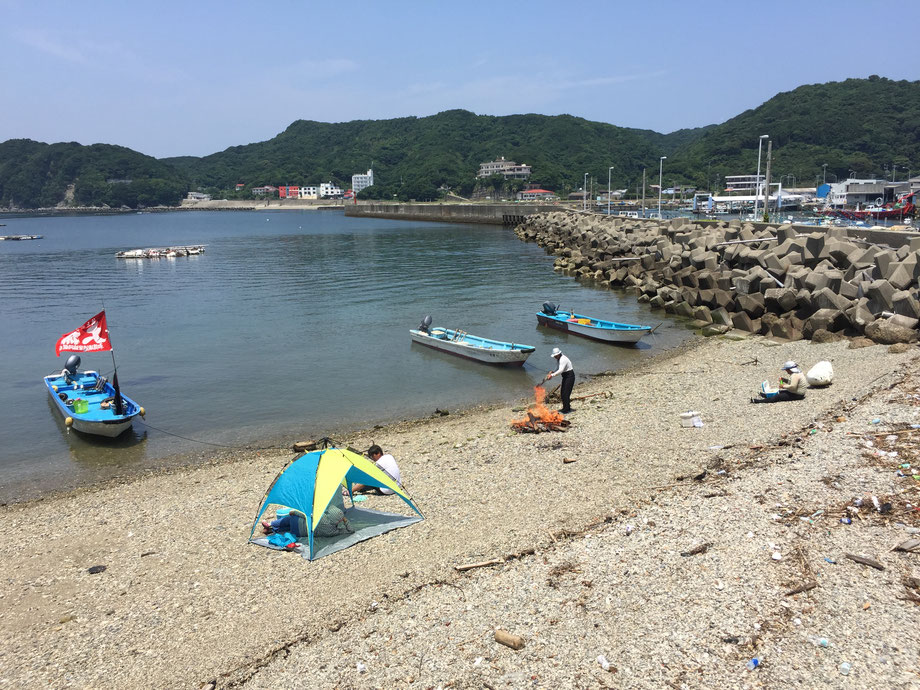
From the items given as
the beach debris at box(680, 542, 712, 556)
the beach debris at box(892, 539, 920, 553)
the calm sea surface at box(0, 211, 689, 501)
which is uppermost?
the beach debris at box(892, 539, 920, 553)

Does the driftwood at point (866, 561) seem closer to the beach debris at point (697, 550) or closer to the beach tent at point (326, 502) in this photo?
the beach debris at point (697, 550)

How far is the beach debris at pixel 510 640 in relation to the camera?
639 centimetres

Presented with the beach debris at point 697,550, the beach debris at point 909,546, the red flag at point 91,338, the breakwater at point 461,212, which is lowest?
the beach debris at point 697,550

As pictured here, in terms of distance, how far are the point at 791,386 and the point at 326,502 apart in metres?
10.5

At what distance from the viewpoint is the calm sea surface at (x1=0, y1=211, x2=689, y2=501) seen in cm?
1680

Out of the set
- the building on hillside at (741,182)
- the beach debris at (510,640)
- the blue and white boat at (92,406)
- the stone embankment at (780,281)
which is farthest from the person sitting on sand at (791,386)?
the building on hillside at (741,182)

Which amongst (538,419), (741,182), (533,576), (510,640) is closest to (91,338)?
(538,419)

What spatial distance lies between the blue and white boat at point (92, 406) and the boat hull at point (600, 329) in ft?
53.6

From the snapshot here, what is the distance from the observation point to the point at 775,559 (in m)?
7.29

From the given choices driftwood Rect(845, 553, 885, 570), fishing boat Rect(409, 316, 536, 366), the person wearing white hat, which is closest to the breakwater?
fishing boat Rect(409, 316, 536, 366)

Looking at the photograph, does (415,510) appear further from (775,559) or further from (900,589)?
(900,589)

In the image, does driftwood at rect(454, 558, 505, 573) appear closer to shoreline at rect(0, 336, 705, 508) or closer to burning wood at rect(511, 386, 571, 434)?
burning wood at rect(511, 386, 571, 434)

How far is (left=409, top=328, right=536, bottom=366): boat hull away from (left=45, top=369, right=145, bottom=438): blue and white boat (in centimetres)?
1109

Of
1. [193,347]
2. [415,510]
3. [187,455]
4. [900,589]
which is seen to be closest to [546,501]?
[415,510]
